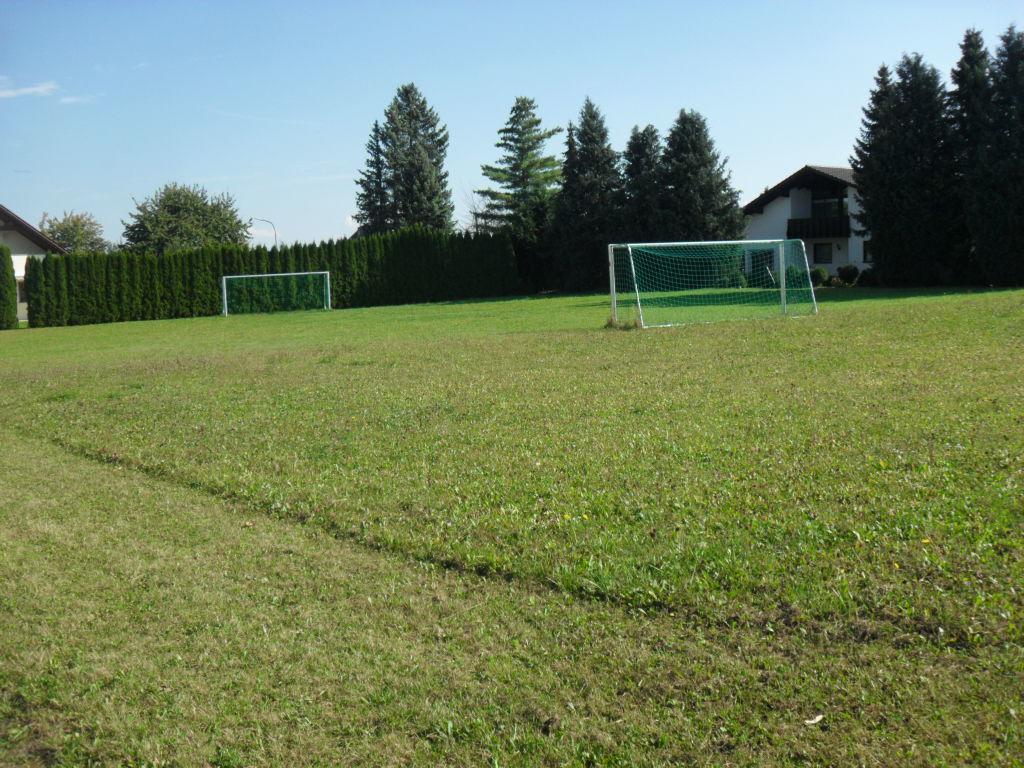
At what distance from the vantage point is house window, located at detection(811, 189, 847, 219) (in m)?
48.1

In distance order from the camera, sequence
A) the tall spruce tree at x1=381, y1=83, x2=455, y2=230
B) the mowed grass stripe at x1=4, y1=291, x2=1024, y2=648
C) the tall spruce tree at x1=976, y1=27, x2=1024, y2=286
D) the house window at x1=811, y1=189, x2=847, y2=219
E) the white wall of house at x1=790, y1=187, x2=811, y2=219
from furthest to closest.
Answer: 1. the tall spruce tree at x1=381, y1=83, x2=455, y2=230
2. the white wall of house at x1=790, y1=187, x2=811, y2=219
3. the house window at x1=811, y1=189, x2=847, y2=219
4. the tall spruce tree at x1=976, y1=27, x2=1024, y2=286
5. the mowed grass stripe at x1=4, y1=291, x2=1024, y2=648

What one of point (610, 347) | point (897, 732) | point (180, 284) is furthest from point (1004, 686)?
point (180, 284)

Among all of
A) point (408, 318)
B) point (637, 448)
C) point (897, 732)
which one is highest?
point (408, 318)

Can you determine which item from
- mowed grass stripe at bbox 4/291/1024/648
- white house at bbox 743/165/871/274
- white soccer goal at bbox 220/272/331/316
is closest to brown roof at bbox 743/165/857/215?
white house at bbox 743/165/871/274

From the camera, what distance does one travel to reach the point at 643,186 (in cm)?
4053

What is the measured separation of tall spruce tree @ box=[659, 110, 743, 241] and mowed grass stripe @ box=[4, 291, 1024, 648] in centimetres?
2529

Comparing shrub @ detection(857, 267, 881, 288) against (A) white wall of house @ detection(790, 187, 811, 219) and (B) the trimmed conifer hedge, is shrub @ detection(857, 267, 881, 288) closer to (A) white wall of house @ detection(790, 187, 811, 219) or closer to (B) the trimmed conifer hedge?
(A) white wall of house @ detection(790, 187, 811, 219)

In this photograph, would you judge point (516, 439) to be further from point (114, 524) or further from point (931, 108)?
point (931, 108)

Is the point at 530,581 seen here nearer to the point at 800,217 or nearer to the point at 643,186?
the point at 643,186

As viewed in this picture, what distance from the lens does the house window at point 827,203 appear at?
48.1 m

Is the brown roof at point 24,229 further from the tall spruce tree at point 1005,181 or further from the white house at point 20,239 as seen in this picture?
the tall spruce tree at point 1005,181

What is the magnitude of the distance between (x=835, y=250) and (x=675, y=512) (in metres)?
47.3

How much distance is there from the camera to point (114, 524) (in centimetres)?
569

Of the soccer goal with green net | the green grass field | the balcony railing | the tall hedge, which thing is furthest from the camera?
the balcony railing
